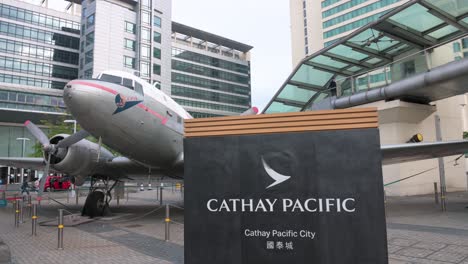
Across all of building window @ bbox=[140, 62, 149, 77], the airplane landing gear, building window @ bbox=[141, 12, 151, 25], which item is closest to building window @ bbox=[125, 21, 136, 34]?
building window @ bbox=[141, 12, 151, 25]

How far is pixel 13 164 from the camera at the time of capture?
18578mm

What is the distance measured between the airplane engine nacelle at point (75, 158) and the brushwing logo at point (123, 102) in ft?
15.5

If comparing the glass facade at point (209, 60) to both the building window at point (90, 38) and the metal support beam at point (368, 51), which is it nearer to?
the building window at point (90, 38)

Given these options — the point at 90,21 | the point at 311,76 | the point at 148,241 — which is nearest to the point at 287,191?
the point at 148,241

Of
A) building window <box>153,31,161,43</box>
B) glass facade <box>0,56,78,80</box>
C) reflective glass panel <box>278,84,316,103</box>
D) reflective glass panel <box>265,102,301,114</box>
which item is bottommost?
reflective glass panel <box>265,102,301,114</box>

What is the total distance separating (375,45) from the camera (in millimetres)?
18031

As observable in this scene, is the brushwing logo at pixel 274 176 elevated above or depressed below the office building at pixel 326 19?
below

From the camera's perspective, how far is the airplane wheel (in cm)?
1397

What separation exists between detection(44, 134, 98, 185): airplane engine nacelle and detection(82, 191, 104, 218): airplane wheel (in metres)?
1.20

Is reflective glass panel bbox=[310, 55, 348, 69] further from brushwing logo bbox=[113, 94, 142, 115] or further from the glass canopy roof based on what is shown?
brushwing logo bbox=[113, 94, 142, 115]

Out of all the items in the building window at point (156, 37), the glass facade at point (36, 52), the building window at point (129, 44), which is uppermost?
the building window at point (156, 37)

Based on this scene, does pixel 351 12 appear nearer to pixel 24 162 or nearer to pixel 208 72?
pixel 208 72

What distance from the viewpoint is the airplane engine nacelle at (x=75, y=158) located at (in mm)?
13625

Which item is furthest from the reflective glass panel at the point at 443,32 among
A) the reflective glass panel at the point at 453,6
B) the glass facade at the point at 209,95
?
the glass facade at the point at 209,95
